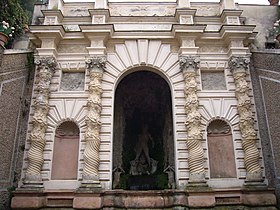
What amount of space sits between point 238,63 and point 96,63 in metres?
6.02

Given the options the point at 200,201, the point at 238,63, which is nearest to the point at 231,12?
the point at 238,63

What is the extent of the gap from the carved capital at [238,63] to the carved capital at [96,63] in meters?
5.45

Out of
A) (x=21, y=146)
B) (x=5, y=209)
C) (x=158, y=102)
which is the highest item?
(x=158, y=102)

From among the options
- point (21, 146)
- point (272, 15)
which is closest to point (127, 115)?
point (21, 146)

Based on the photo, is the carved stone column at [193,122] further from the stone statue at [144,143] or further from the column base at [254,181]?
the stone statue at [144,143]

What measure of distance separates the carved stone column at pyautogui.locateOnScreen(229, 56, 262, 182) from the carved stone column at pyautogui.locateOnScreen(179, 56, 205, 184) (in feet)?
5.54

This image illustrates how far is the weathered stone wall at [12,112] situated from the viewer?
12.0 m

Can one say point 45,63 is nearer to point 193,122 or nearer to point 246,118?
A: point 193,122

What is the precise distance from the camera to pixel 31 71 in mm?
13922

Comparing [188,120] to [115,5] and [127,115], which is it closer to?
[127,115]

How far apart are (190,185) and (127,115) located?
6.72 m

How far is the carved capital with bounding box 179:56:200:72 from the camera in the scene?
13250 mm

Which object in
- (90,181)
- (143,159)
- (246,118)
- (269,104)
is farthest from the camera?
(143,159)

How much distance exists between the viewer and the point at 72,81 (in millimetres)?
13617
